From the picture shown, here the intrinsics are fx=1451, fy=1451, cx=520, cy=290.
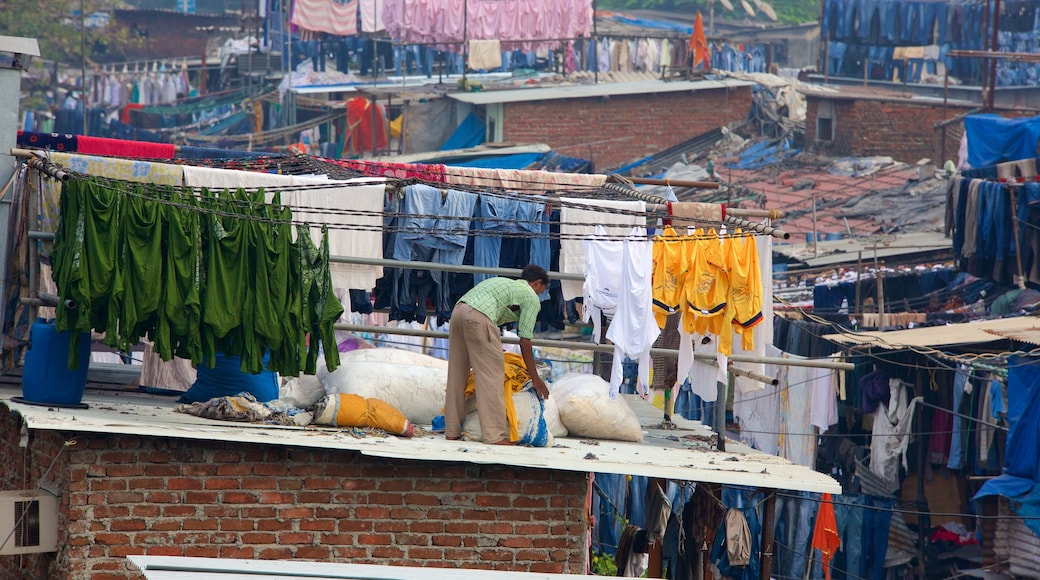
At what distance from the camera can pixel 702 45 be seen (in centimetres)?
3528

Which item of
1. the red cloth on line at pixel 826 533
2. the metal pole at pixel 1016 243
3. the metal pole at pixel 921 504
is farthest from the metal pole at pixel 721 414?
the metal pole at pixel 1016 243

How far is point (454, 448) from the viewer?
8.70 meters

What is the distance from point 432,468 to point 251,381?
156 cm

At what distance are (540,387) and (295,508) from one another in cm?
173

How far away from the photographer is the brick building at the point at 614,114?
31703 mm

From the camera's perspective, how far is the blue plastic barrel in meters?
8.95

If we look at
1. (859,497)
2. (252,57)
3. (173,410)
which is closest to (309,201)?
(173,410)

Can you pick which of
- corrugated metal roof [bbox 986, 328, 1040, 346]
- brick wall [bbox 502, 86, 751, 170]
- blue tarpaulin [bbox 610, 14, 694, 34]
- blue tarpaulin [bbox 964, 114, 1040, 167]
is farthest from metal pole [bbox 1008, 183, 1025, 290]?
blue tarpaulin [bbox 610, 14, 694, 34]

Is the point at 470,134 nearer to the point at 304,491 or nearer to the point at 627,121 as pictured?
the point at 627,121

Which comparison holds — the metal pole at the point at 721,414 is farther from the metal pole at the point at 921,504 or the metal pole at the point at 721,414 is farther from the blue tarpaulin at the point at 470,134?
the blue tarpaulin at the point at 470,134

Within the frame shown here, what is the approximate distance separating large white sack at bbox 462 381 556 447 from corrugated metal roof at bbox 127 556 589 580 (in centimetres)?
122

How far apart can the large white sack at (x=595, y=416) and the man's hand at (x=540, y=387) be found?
0.43 metres

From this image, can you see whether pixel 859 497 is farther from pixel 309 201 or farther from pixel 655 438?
pixel 309 201

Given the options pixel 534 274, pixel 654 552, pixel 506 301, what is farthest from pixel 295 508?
pixel 654 552
